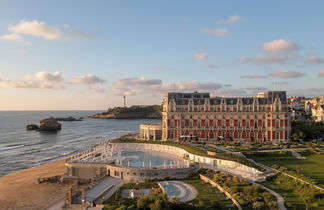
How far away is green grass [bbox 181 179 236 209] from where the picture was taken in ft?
112

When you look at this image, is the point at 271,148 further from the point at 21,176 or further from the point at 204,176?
the point at 21,176

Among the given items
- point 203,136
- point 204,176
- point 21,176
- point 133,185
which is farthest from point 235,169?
point 21,176

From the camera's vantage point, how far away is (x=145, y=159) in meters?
59.8

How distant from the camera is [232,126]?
81.4m

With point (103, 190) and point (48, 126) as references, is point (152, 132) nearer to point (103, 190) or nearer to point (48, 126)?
point (103, 190)

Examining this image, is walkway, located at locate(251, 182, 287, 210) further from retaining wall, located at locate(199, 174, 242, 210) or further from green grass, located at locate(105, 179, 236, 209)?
green grass, located at locate(105, 179, 236, 209)

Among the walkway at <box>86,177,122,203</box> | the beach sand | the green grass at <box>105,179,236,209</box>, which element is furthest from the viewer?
the beach sand

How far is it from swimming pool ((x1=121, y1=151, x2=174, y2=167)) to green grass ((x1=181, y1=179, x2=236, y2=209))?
39.0 ft

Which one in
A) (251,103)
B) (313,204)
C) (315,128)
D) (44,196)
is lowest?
(44,196)

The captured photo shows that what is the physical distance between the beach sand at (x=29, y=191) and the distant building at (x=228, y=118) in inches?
1379

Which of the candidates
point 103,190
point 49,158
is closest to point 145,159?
point 103,190

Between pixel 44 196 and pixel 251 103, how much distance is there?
5947cm

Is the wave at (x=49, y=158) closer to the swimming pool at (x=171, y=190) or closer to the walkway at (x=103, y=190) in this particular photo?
the walkway at (x=103, y=190)

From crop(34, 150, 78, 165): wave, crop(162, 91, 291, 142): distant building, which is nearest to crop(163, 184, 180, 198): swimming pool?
crop(162, 91, 291, 142): distant building
